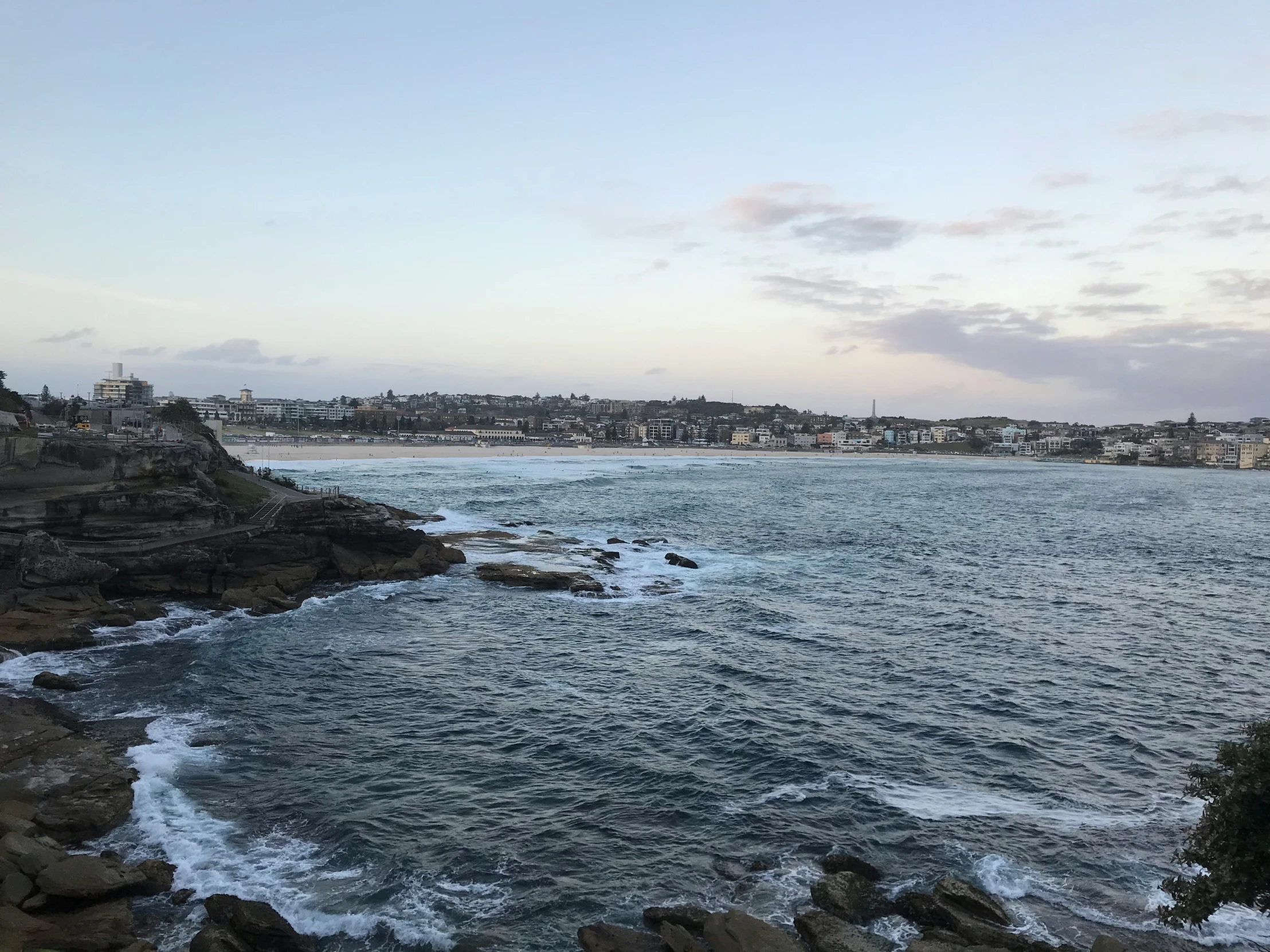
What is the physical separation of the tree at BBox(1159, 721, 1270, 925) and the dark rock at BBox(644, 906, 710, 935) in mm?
7472

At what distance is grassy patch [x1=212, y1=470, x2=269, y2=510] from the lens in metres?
46.8

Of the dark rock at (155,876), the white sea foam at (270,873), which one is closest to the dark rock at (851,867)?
the white sea foam at (270,873)

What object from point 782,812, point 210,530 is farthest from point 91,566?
point 782,812

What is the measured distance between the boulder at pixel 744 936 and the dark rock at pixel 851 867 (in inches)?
109

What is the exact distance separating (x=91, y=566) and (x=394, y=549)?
1589cm

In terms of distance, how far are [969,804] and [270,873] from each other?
15.8 metres

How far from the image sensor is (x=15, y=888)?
1413 cm

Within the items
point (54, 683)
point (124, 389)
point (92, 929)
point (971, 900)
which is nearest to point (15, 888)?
point (92, 929)

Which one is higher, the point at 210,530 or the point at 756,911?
the point at 210,530

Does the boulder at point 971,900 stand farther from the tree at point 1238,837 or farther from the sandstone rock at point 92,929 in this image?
the sandstone rock at point 92,929

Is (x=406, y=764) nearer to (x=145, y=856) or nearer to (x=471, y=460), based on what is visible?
(x=145, y=856)

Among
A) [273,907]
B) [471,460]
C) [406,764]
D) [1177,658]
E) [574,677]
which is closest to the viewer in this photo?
[273,907]

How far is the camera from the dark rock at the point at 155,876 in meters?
15.3

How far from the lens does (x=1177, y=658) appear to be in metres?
32.5
